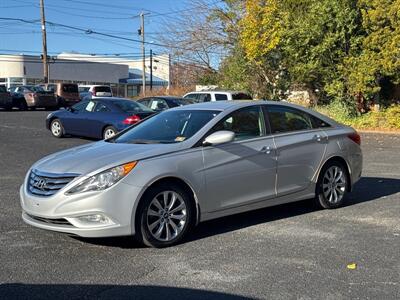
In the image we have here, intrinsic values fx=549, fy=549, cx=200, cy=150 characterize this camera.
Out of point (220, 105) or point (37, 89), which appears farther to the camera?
point (37, 89)

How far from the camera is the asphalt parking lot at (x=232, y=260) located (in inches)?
179

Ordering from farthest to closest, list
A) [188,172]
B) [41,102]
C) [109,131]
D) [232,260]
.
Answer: [41,102], [109,131], [188,172], [232,260]

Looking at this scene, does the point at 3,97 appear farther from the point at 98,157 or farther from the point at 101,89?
the point at 98,157

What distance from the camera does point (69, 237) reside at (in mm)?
6109

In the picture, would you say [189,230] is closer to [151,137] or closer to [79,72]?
[151,137]

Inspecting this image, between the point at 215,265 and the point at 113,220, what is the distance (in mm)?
1109

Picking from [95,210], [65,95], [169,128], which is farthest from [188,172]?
[65,95]

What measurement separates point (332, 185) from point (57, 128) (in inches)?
470

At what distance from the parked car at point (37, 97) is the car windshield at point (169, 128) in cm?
2841

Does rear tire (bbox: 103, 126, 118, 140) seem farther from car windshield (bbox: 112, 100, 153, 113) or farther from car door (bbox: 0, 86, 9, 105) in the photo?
car door (bbox: 0, 86, 9, 105)

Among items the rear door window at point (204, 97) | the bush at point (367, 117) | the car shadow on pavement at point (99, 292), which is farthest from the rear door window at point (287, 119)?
the bush at point (367, 117)

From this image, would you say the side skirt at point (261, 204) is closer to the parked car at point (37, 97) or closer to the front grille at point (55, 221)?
the front grille at point (55, 221)

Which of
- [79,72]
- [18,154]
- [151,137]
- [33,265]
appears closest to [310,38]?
[18,154]

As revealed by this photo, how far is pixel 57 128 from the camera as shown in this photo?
1761cm
